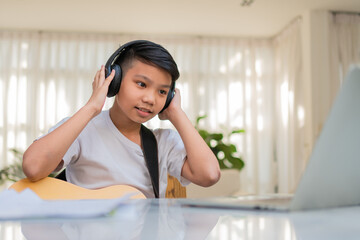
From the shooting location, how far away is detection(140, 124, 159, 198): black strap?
43.6 inches

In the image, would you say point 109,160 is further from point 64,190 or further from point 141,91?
point 64,190

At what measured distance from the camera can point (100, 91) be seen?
1126mm

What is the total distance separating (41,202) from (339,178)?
0.38 meters

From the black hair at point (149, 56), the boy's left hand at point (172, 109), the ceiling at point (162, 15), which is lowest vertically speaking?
the boy's left hand at point (172, 109)

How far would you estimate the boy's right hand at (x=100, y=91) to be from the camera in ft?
3.59

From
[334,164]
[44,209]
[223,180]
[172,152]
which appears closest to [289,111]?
[223,180]

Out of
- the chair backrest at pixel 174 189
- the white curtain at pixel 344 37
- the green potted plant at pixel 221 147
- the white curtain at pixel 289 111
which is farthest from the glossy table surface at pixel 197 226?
the white curtain at pixel 344 37

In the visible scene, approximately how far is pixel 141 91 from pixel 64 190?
468 millimetres

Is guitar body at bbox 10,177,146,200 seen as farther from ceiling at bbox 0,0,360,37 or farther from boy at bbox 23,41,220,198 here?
ceiling at bbox 0,0,360,37

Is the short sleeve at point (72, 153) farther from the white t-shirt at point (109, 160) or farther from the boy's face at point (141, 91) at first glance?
the boy's face at point (141, 91)

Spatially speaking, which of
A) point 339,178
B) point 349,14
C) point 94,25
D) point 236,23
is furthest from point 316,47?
point 339,178

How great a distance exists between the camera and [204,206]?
21.2 inches

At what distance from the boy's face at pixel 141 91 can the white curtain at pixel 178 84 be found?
4614 millimetres

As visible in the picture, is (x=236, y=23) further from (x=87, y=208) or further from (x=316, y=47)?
(x=87, y=208)
